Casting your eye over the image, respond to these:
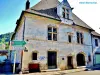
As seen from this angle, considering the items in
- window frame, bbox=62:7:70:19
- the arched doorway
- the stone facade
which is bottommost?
the arched doorway

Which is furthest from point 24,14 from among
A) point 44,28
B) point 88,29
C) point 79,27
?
point 88,29

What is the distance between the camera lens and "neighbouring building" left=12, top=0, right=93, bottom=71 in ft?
42.5

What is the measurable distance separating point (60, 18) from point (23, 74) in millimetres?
9290

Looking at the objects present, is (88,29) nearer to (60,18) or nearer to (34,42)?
(60,18)

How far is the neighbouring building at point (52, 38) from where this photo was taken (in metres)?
13.0

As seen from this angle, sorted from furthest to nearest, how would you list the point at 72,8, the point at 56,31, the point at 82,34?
1. the point at 82,34
2. the point at 72,8
3. the point at 56,31

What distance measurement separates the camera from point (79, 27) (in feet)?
60.2

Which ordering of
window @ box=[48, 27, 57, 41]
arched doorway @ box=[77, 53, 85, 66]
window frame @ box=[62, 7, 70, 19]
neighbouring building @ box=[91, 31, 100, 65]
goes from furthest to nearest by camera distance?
neighbouring building @ box=[91, 31, 100, 65]
arched doorway @ box=[77, 53, 85, 66]
window frame @ box=[62, 7, 70, 19]
window @ box=[48, 27, 57, 41]

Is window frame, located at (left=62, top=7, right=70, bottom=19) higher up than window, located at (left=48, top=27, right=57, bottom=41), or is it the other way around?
→ window frame, located at (left=62, top=7, right=70, bottom=19)

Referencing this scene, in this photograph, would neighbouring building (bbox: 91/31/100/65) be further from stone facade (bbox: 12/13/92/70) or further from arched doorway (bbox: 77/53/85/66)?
stone facade (bbox: 12/13/92/70)

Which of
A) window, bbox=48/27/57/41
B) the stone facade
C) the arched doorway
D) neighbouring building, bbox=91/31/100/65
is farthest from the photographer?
neighbouring building, bbox=91/31/100/65

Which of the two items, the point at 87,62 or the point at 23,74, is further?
the point at 87,62

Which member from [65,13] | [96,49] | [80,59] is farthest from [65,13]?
[96,49]

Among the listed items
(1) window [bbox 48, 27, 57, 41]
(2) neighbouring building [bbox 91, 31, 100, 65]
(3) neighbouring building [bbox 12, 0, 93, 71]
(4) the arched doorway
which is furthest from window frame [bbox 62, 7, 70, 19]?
(2) neighbouring building [bbox 91, 31, 100, 65]
